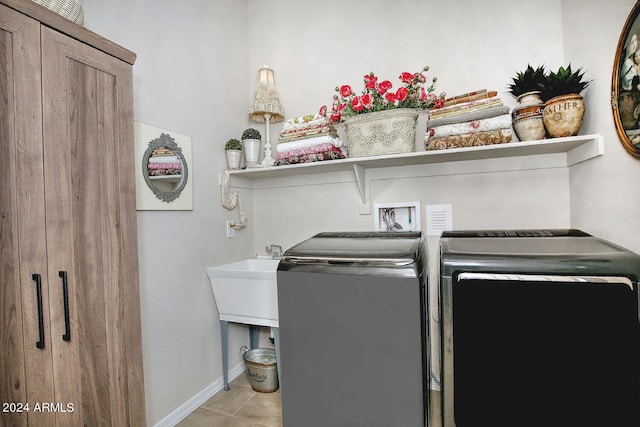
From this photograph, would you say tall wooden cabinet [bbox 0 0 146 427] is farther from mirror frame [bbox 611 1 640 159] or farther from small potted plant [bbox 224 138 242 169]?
mirror frame [bbox 611 1 640 159]

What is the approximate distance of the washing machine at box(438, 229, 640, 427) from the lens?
102cm

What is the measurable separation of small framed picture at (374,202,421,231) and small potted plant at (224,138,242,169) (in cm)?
111

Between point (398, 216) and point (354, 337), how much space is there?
1.19 m

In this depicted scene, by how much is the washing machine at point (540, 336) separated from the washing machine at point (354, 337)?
124mm

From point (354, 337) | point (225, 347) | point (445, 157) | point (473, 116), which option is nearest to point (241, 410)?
point (225, 347)

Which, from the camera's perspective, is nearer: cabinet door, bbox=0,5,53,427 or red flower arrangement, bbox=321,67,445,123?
cabinet door, bbox=0,5,53,427

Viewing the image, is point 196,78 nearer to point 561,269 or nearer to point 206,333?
point 206,333

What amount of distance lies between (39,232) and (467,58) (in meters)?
2.43

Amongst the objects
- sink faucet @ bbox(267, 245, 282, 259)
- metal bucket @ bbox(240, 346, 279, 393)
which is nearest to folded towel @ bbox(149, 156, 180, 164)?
sink faucet @ bbox(267, 245, 282, 259)

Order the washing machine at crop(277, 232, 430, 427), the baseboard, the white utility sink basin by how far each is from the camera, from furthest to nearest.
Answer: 1. the white utility sink basin
2. the baseboard
3. the washing machine at crop(277, 232, 430, 427)

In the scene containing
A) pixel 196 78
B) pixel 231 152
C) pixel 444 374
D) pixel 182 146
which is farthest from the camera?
pixel 231 152

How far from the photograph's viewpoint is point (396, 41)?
7.61ft

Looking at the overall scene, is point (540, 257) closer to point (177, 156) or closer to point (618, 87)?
point (618, 87)

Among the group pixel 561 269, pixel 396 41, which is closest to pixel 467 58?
pixel 396 41
